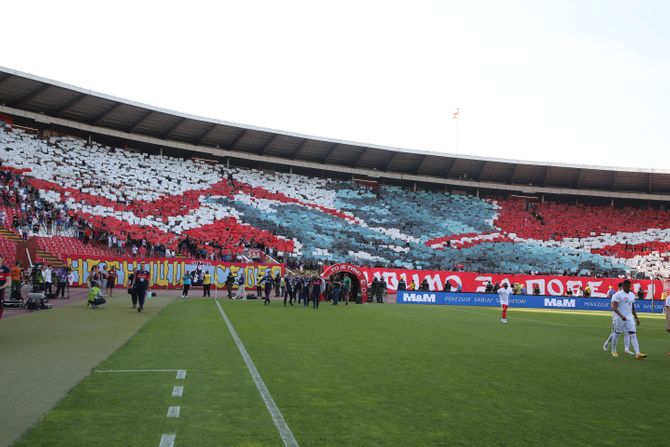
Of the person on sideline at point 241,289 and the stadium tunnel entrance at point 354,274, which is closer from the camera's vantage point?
the person on sideline at point 241,289

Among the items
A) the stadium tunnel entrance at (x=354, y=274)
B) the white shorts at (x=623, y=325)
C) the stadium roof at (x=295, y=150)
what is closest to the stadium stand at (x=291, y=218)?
the stadium roof at (x=295, y=150)

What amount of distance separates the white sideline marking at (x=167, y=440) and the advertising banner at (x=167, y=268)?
112ft

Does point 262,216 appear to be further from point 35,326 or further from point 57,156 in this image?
point 35,326

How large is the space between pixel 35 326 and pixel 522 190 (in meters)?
62.3

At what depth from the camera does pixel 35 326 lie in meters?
18.1

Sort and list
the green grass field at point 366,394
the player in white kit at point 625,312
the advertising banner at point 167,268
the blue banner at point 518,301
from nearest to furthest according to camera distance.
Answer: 1. the green grass field at point 366,394
2. the player in white kit at point 625,312
3. the advertising banner at point 167,268
4. the blue banner at point 518,301

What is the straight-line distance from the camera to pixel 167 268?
4316 cm

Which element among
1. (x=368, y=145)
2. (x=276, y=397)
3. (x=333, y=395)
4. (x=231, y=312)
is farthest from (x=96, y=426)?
(x=368, y=145)

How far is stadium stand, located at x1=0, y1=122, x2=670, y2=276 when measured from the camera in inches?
1823

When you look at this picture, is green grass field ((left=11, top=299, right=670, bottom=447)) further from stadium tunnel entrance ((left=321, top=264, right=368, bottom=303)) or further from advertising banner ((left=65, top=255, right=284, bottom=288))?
advertising banner ((left=65, top=255, right=284, bottom=288))

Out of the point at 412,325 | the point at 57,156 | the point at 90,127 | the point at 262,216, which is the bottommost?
the point at 412,325

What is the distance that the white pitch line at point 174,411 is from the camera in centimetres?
779

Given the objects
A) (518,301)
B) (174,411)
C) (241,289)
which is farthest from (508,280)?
(174,411)

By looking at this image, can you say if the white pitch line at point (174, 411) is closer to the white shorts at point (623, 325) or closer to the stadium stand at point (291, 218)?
the white shorts at point (623, 325)
